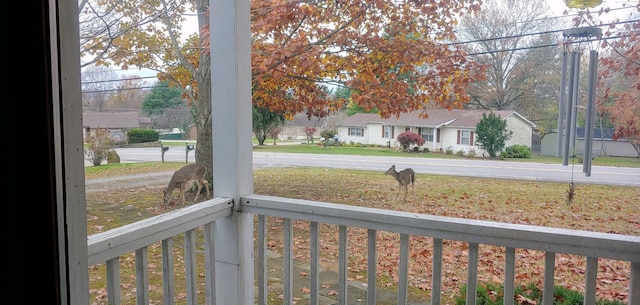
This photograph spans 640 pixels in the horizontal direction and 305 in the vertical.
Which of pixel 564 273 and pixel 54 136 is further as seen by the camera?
pixel 564 273

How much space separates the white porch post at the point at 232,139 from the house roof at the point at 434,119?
55cm

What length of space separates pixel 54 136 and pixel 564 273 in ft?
6.56

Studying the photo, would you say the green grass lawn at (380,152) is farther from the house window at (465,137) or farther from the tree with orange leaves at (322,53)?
the tree with orange leaves at (322,53)

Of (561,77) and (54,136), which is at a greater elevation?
(561,77)

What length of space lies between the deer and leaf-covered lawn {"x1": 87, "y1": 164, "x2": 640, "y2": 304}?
0.04 meters

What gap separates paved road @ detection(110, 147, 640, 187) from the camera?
6.00 ft

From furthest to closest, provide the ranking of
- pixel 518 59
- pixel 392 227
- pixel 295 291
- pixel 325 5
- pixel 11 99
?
pixel 325 5, pixel 295 291, pixel 518 59, pixel 392 227, pixel 11 99

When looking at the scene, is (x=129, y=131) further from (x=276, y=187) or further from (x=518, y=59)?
(x=518, y=59)

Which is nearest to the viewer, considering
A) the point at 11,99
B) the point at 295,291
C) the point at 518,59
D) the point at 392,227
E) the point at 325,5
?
the point at 11,99

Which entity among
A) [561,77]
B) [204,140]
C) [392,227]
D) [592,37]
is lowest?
[392,227]

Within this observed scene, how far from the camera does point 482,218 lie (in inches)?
78.0

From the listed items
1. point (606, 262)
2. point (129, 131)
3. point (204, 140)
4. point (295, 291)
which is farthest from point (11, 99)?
point (606, 262)

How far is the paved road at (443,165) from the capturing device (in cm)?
183

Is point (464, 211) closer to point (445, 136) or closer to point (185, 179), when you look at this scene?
point (445, 136)
